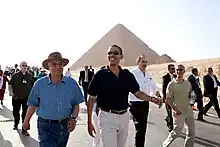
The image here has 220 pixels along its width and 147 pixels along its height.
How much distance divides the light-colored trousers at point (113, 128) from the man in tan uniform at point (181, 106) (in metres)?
2.20

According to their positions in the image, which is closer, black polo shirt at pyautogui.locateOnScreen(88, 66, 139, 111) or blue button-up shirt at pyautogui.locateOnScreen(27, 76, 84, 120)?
blue button-up shirt at pyautogui.locateOnScreen(27, 76, 84, 120)

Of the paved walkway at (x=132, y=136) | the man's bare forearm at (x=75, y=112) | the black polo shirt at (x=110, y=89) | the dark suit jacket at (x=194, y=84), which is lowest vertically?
the paved walkway at (x=132, y=136)

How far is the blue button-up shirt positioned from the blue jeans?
84mm

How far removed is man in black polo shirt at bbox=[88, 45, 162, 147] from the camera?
17.4 feet

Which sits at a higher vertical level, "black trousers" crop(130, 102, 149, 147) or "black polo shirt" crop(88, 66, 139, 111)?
"black polo shirt" crop(88, 66, 139, 111)

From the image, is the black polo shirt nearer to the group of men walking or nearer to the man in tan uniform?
the group of men walking

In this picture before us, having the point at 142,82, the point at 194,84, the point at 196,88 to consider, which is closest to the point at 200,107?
the point at 196,88

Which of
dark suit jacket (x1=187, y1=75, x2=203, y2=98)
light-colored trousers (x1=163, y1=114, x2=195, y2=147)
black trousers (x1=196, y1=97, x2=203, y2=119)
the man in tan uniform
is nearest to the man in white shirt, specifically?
the man in tan uniform

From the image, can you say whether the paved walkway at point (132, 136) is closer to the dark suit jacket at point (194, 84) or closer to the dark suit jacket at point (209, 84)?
the dark suit jacket at point (194, 84)

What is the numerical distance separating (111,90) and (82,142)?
400 centimetres

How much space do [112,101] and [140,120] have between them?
2.01 metres

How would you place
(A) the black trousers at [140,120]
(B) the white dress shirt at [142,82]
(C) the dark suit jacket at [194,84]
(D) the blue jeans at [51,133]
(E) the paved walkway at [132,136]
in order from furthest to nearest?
(C) the dark suit jacket at [194,84]
(E) the paved walkway at [132,136]
(B) the white dress shirt at [142,82]
(A) the black trousers at [140,120]
(D) the blue jeans at [51,133]

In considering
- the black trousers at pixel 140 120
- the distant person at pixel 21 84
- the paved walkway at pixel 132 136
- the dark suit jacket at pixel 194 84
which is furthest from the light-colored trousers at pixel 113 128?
the dark suit jacket at pixel 194 84

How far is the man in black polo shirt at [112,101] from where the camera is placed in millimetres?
5297
